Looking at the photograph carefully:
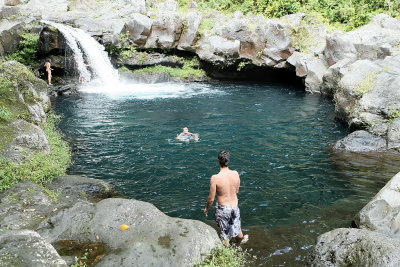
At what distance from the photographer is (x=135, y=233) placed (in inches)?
219

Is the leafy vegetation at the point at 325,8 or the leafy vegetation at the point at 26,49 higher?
the leafy vegetation at the point at 325,8


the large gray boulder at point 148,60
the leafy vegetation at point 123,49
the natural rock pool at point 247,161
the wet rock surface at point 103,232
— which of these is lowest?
the natural rock pool at point 247,161

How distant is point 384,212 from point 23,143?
8.99 m

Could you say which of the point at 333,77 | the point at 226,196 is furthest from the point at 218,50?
the point at 226,196

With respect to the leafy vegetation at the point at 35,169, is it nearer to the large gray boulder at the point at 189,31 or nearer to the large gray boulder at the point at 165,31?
the large gray boulder at the point at 165,31

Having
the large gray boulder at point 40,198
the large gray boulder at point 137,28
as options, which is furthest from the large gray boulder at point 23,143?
the large gray boulder at point 137,28

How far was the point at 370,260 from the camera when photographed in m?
4.70

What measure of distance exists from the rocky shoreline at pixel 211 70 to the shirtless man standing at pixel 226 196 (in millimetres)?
844

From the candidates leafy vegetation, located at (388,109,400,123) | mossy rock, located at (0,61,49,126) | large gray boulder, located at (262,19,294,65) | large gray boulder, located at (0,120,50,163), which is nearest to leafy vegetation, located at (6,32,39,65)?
mossy rock, located at (0,61,49,126)

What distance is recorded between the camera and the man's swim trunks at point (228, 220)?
6.42 meters

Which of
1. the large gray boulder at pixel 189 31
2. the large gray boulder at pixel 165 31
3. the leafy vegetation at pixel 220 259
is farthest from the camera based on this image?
the large gray boulder at pixel 189 31

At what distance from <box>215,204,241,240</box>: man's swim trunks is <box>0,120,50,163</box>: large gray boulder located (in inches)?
217

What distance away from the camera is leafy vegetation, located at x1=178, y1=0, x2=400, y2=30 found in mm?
25031

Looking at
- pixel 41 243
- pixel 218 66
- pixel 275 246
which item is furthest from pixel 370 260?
pixel 218 66
